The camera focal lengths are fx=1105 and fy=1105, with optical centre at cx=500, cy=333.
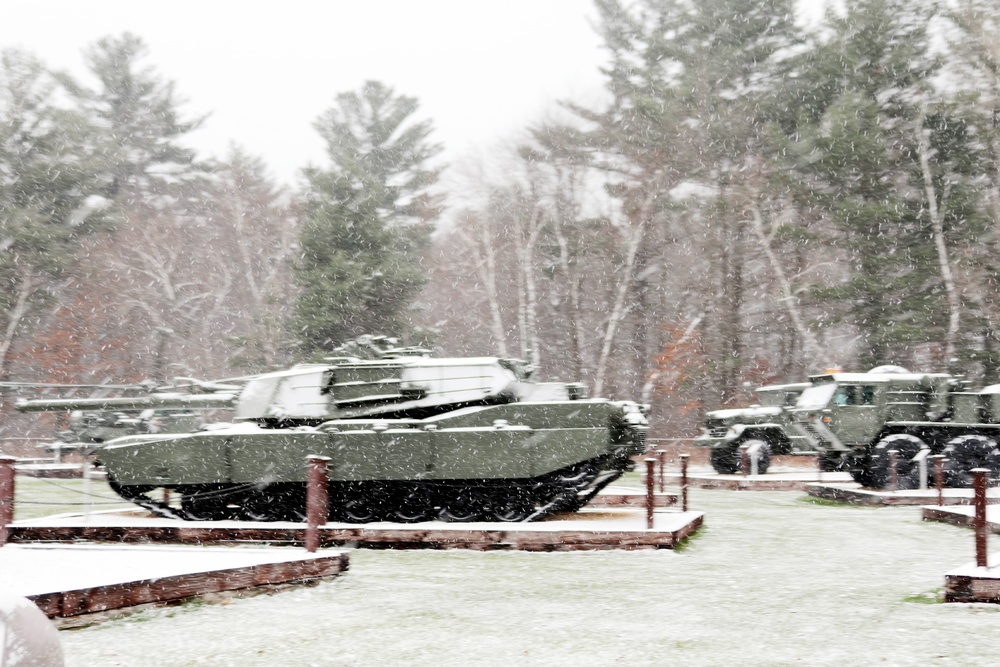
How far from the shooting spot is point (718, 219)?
36.9m

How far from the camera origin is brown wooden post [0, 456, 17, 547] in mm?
10077

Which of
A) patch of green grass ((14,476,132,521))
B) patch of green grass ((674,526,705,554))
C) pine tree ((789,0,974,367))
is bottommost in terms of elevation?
patch of green grass ((14,476,132,521))

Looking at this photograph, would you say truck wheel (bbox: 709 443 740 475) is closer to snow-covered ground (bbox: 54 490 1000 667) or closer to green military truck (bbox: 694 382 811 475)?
green military truck (bbox: 694 382 811 475)

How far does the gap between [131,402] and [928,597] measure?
10.2 m

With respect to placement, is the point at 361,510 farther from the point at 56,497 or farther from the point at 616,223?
the point at 616,223

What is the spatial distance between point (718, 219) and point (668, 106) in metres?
4.14

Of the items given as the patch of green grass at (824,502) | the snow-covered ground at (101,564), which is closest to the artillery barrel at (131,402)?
the snow-covered ground at (101,564)

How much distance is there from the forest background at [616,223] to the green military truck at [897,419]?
1001 centimetres

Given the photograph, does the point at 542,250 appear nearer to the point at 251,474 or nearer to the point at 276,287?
the point at 276,287

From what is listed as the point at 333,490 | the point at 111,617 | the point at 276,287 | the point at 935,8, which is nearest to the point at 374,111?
the point at 276,287

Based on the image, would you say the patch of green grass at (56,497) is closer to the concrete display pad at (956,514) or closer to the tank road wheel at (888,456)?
the concrete display pad at (956,514)

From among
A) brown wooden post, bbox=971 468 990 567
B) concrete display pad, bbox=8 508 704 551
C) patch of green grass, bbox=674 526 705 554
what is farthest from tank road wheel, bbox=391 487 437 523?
brown wooden post, bbox=971 468 990 567

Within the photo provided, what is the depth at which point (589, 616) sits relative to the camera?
7508mm

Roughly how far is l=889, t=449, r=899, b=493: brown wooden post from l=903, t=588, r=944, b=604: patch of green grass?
10.5 metres
